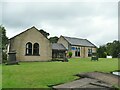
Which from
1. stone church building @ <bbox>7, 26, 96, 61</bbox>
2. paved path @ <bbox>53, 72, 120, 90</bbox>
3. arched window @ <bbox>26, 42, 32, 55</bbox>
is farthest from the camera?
arched window @ <bbox>26, 42, 32, 55</bbox>

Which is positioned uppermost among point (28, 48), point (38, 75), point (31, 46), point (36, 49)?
point (31, 46)

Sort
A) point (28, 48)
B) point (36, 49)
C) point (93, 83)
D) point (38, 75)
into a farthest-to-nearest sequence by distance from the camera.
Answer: point (36, 49) → point (28, 48) → point (38, 75) → point (93, 83)

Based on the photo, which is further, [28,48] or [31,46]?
[31,46]

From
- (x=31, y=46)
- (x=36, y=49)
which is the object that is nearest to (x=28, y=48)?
(x=31, y=46)

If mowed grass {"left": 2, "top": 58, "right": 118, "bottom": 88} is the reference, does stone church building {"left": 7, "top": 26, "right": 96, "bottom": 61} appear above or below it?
above

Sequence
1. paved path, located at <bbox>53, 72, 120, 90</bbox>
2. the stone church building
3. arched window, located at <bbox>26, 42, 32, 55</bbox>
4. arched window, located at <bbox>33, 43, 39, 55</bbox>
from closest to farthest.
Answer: paved path, located at <bbox>53, 72, 120, 90</bbox> → the stone church building → arched window, located at <bbox>26, 42, 32, 55</bbox> → arched window, located at <bbox>33, 43, 39, 55</bbox>

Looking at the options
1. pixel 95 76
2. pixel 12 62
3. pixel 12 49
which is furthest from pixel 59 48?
pixel 95 76

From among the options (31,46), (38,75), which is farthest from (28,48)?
(38,75)

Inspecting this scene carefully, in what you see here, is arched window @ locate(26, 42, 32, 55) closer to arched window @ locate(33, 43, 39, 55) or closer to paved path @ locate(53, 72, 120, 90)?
arched window @ locate(33, 43, 39, 55)

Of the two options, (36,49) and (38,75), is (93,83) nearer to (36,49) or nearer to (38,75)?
(38,75)

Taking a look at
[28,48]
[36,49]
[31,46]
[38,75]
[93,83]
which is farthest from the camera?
[36,49]

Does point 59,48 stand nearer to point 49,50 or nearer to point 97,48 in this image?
point 49,50

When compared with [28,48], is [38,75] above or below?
below

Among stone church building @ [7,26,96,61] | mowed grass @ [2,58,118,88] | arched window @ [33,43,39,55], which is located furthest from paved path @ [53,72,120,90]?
arched window @ [33,43,39,55]
